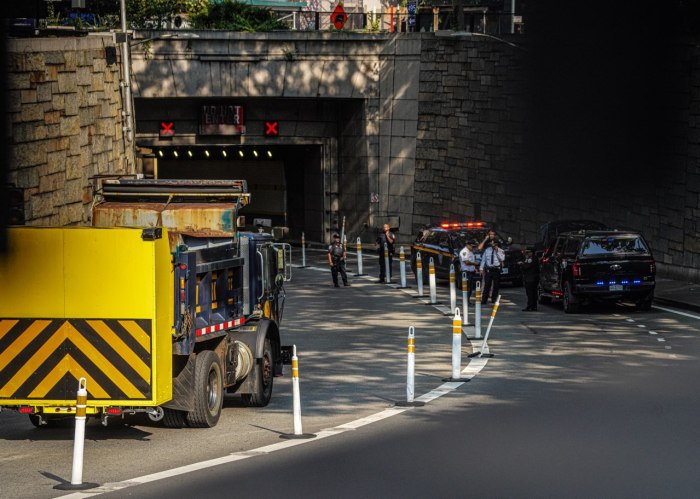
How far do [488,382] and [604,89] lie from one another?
14549 millimetres

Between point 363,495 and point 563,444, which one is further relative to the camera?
point 563,444

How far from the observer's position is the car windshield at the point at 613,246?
92.0 ft

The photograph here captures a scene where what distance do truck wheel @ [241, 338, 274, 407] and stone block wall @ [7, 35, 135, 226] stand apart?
4311 mm

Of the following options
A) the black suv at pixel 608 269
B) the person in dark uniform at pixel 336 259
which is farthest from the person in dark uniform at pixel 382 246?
the black suv at pixel 608 269

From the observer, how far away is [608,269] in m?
27.8

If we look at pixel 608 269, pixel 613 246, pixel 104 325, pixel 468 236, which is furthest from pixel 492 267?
pixel 104 325

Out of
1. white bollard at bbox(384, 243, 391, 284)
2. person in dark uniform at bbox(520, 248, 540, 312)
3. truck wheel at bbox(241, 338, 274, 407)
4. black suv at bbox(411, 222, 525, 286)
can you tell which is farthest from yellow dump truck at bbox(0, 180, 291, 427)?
white bollard at bbox(384, 243, 391, 284)

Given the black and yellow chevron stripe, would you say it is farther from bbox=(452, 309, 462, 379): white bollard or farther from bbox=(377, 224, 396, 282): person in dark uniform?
bbox=(377, 224, 396, 282): person in dark uniform

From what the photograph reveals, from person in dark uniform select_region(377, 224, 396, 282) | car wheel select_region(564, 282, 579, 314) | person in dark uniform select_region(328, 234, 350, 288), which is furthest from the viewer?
person in dark uniform select_region(377, 224, 396, 282)

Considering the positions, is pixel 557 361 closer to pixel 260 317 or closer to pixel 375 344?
pixel 375 344

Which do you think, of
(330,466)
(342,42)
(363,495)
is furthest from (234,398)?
(342,42)

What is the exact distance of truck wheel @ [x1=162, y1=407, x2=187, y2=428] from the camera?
14287mm

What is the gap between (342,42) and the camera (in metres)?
52.4

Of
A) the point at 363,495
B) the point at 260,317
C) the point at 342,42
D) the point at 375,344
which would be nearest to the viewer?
the point at 363,495
